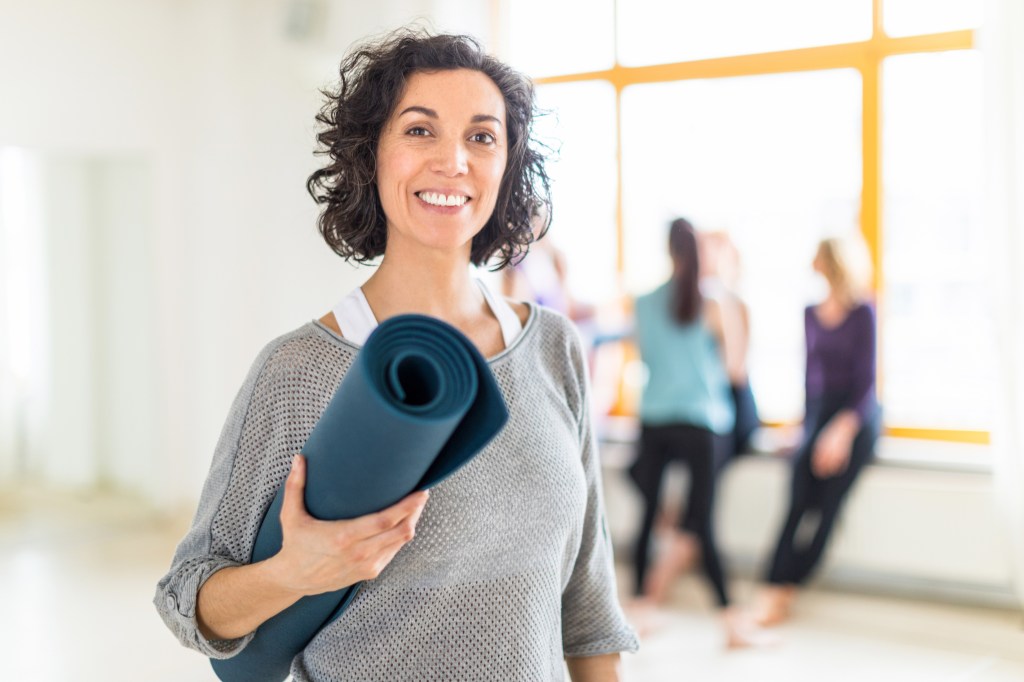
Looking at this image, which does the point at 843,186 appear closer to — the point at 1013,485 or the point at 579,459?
the point at 1013,485

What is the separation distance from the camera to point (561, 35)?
6.45 metres

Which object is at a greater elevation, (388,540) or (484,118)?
(484,118)

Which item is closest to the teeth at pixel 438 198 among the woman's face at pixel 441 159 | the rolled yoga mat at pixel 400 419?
Result: the woman's face at pixel 441 159

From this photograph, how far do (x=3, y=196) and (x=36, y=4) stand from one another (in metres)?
1.03

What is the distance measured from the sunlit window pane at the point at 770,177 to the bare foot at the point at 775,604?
1.12m

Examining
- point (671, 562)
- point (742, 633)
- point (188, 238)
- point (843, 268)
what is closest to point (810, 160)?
point (843, 268)

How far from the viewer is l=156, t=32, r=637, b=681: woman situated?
1.13 metres

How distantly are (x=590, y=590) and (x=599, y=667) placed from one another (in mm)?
97

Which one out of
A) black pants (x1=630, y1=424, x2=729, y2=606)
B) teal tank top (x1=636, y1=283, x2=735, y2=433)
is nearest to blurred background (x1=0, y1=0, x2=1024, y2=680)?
black pants (x1=630, y1=424, x2=729, y2=606)

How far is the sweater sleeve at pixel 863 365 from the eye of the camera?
4.66m

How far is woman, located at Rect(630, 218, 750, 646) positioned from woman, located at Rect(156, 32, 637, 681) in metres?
3.25

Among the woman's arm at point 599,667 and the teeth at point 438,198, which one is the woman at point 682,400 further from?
the teeth at point 438,198

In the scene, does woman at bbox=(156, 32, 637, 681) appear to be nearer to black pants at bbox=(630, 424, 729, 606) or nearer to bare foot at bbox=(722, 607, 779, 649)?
bare foot at bbox=(722, 607, 779, 649)

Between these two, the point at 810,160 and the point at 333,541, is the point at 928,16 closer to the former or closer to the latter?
the point at 810,160
